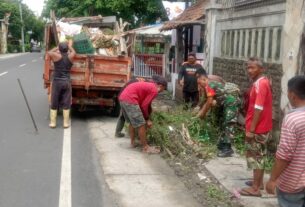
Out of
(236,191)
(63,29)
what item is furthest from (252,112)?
(63,29)

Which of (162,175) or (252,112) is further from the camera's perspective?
(162,175)

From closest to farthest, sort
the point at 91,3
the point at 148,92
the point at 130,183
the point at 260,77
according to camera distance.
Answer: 1. the point at 260,77
2. the point at 130,183
3. the point at 148,92
4. the point at 91,3

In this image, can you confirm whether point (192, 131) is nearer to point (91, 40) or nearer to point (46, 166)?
point (46, 166)

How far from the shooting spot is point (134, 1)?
32.1 m

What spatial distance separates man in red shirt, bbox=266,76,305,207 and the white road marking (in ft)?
8.99

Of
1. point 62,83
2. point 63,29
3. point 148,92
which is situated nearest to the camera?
point 148,92

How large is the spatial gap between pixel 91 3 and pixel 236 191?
88.8 feet

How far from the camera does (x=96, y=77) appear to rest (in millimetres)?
11242

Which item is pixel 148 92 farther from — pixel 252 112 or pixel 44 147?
pixel 252 112

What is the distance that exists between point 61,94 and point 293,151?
A: 7.71 metres

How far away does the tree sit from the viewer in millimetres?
31344

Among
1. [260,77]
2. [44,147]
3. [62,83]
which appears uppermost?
[260,77]

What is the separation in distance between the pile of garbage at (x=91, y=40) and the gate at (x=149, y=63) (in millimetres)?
7377

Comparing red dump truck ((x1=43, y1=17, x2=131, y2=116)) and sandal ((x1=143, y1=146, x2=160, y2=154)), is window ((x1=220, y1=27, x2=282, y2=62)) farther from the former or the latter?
sandal ((x1=143, y1=146, x2=160, y2=154))
